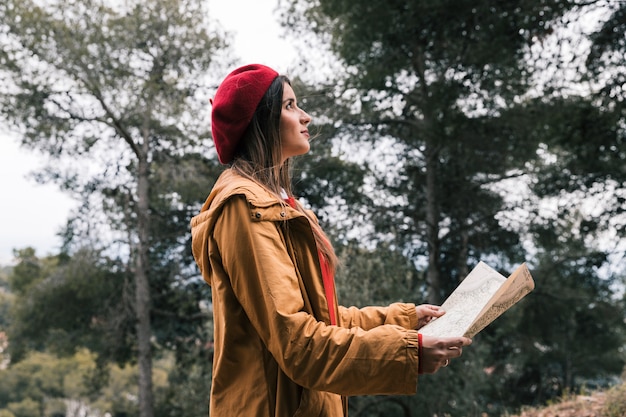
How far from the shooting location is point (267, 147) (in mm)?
1938

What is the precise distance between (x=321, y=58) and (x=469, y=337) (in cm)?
1320

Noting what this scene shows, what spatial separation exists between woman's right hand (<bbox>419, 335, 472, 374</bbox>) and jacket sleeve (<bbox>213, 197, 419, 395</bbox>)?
27 mm

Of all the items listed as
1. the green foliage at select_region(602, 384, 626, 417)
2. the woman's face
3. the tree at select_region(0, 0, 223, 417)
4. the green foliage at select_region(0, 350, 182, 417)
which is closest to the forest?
the tree at select_region(0, 0, 223, 417)

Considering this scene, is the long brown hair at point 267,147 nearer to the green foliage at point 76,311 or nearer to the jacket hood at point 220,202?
the jacket hood at point 220,202

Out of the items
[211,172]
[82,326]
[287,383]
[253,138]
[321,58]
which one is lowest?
[287,383]

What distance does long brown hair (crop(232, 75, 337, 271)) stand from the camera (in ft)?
6.25

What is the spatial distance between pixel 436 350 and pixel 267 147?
72 cm

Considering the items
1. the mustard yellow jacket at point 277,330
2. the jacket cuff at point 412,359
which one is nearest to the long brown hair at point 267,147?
the mustard yellow jacket at point 277,330

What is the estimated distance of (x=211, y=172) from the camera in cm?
1518

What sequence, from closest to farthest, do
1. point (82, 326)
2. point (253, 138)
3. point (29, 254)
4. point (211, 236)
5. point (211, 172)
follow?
point (211, 236) < point (253, 138) < point (211, 172) < point (82, 326) < point (29, 254)

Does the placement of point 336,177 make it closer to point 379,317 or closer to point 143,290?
point 143,290

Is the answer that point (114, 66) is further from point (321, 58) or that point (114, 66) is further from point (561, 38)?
point (561, 38)

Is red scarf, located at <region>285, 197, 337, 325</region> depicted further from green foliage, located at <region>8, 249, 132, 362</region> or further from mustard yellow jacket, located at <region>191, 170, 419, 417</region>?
green foliage, located at <region>8, 249, 132, 362</region>

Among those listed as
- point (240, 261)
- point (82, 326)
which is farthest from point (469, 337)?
point (82, 326)
